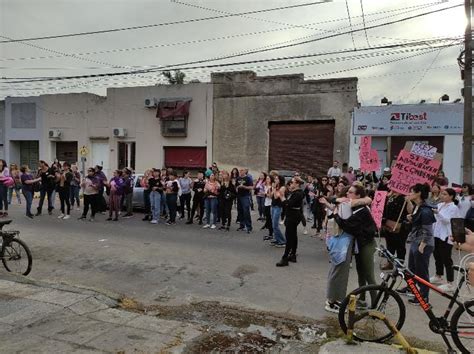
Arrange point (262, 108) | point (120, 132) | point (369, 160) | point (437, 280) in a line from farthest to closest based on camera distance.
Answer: point (120, 132) < point (262, 108) < point (369, 160) < point (437, 280)

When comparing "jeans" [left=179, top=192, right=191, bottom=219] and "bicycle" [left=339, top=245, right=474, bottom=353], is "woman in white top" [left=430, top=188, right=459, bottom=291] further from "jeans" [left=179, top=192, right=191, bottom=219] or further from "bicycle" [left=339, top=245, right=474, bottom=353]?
"jeans" [left=179, top=192, right=191, bottom=219]

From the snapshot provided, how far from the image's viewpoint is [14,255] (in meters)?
7.80

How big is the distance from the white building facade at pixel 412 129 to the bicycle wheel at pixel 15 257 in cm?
1672

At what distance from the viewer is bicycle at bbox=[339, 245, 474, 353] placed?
4.64 m

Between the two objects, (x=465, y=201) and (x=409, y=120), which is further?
(x=409, y=120)

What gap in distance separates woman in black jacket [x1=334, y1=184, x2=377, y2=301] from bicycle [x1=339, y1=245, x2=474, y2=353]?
2.30 feet

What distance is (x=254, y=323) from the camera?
5.59 m

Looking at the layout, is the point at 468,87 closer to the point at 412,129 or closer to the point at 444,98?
the point at 412,129

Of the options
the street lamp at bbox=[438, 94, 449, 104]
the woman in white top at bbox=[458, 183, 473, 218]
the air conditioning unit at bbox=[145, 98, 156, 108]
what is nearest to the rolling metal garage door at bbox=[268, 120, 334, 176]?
the street lamp at bbox=[438, 94, 449, 104]

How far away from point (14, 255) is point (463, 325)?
700cm

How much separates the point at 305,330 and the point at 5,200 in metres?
12.1

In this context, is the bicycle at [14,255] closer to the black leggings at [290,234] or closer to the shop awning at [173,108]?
the black leggings at [290,234]

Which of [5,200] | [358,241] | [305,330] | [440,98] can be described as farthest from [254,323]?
[440,98]

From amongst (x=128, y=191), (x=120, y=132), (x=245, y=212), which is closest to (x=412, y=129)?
(x=245, y=212)
